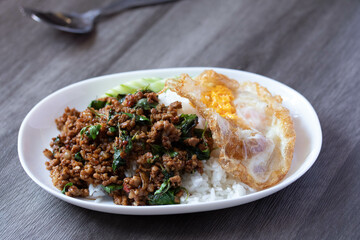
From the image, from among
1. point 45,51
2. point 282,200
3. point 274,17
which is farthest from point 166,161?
point 274,17

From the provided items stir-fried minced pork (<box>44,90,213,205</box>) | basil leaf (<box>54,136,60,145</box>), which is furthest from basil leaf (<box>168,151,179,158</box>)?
basil leaf (<box>54,136,60,145</box>)

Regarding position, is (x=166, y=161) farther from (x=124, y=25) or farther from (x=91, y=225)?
(x=124, y=25)

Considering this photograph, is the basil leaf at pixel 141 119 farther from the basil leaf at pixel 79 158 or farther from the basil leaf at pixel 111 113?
the basil leaf at pixel 79 158

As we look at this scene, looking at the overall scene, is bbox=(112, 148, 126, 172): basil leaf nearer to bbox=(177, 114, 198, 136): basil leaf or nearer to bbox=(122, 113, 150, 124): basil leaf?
bbox=(122, 113, 150, 124): basil leaf

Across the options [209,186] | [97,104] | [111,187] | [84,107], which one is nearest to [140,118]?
[111,187]

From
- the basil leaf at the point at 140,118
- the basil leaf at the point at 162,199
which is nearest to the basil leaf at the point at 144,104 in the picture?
the basil leaf at the point at 140,118

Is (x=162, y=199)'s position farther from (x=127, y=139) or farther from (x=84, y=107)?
(x=84, y=107)
